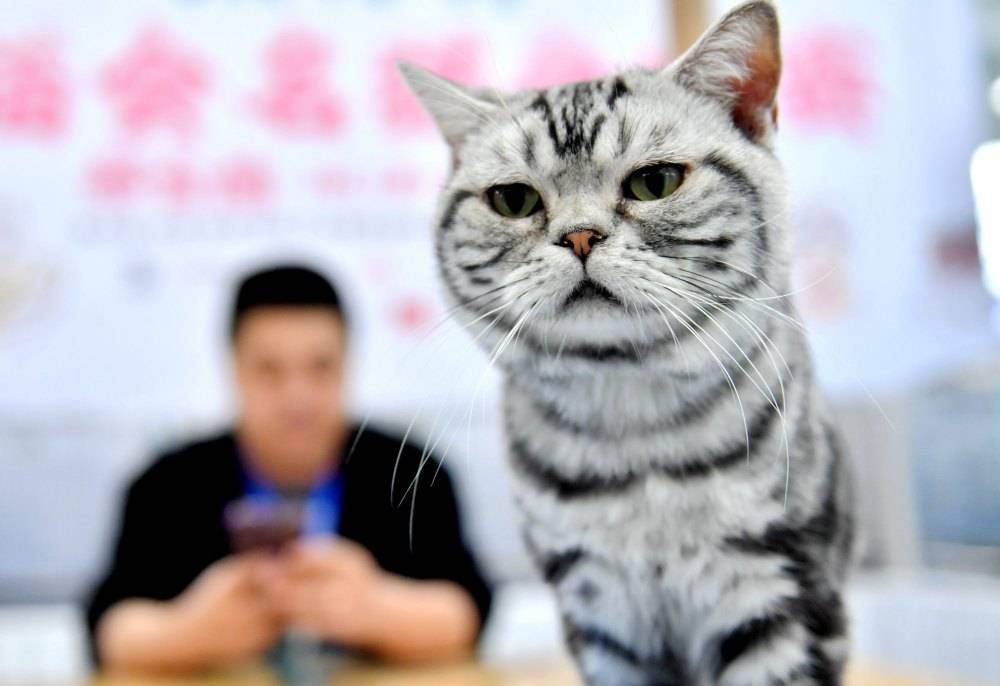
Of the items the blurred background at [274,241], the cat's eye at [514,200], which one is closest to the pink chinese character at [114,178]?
the blurred background at [274,241]

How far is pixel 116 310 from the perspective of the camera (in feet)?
5.55

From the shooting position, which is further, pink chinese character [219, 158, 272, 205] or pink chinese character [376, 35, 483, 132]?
pink chinese character [219, 158, 272, 205]

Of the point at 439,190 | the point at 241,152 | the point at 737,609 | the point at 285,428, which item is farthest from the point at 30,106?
the point at 737,609

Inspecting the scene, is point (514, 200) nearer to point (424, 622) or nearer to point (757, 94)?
point (757, 94)

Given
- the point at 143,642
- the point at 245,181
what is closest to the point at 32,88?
the point at 245,181

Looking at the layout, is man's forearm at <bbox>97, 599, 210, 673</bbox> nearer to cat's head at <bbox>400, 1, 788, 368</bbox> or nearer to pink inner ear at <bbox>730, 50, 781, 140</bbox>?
cat's head at <bbox>400, 1, 788, 368</bbox>

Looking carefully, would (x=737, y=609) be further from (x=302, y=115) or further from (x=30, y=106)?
(x=30, y=106)

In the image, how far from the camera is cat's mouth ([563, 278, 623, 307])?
1.63ft

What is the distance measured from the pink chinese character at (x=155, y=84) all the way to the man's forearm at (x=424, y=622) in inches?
37.7

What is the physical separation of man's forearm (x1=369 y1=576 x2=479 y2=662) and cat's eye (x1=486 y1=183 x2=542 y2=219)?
916 mm

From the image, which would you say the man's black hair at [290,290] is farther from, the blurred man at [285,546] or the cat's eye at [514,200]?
the cat's eye at [514,200]

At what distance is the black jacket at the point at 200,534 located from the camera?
1.33m

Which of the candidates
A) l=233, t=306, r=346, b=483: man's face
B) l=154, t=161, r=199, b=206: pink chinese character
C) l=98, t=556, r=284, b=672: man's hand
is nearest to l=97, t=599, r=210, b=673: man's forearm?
l=98, t=556, r=284, b=672: man's hand

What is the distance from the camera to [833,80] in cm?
139
